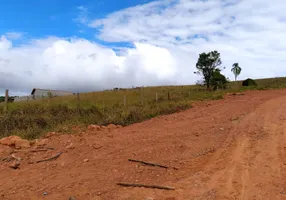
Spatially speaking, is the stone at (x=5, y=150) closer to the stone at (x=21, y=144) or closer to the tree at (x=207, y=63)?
the stone at (x=21, y=144)

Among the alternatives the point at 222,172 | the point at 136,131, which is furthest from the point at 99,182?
the point at 136,131

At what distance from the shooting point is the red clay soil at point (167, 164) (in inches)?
175

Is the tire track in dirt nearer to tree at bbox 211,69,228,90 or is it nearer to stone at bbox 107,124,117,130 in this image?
stone at bbox 107,124,117,130

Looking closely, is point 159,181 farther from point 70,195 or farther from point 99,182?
point 70,195

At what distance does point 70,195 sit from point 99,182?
0.57m

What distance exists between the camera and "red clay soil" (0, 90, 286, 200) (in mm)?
4449

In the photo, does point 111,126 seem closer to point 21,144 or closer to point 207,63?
point 21,144

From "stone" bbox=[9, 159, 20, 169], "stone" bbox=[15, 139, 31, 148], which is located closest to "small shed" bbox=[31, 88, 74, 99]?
"stone" bbox=[15, 139, 31, 148]

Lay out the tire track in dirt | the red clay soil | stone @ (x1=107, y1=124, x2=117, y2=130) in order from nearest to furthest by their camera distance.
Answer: the tire track in dirt < the red clay soil < stone @ (x1=107, y1=124, x2=117, y2=130)

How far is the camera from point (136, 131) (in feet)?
27.5

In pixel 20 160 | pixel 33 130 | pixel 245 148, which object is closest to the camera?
pixel 245 148

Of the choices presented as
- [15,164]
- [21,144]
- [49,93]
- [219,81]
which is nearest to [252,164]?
[15,164]

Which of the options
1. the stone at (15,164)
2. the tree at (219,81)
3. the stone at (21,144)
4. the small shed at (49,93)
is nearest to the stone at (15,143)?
the stone at (21,144)

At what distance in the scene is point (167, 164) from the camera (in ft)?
18.1
